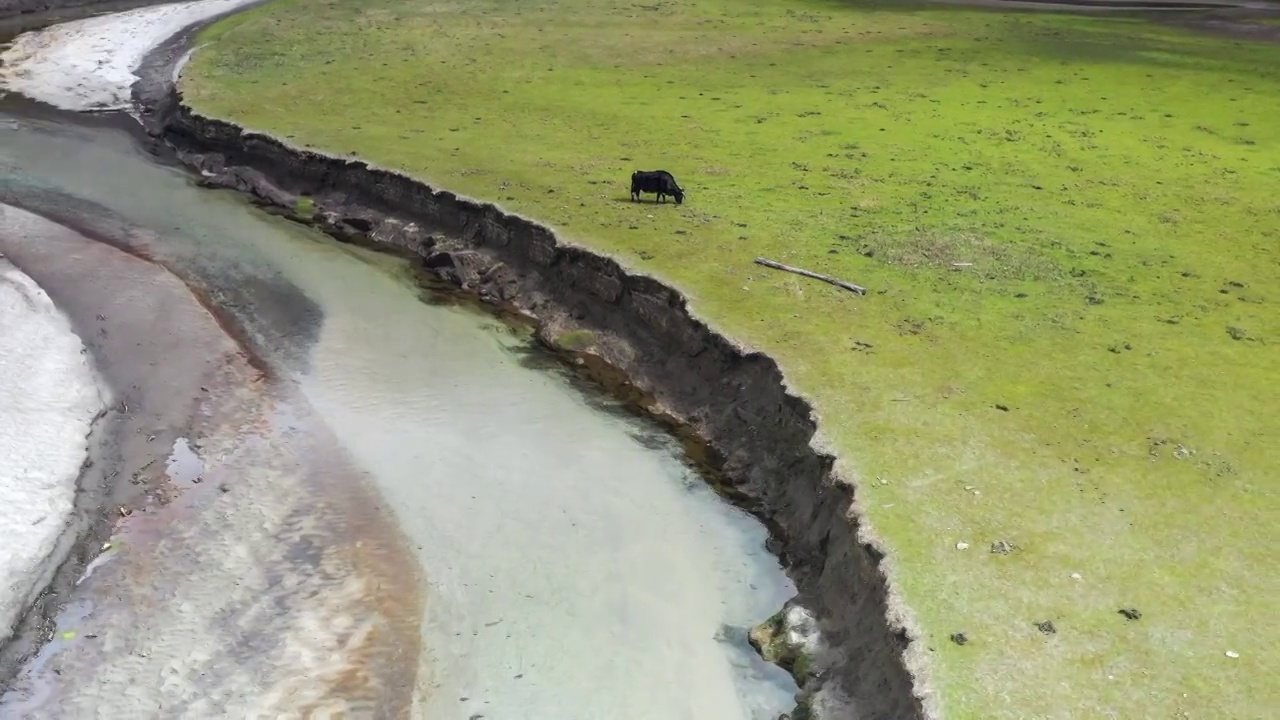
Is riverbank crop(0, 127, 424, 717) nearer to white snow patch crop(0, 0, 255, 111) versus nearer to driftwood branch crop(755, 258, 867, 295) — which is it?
driftwood branch crop(755, 258, 867, 295)

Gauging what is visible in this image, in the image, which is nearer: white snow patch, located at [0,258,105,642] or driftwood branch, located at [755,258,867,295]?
white snow patch, located at [0,258,105,642]

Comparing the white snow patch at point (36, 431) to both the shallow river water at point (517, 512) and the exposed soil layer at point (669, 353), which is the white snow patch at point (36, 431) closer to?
the shallow river water at point (517, 512)

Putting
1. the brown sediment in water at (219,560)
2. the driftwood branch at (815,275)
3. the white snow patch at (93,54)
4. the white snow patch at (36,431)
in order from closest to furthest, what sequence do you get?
the brown sediment in water at (219,560) < the white snow patch at (36,431) < the driftwood branch at (815,275) < the white snow patch at (93,54)

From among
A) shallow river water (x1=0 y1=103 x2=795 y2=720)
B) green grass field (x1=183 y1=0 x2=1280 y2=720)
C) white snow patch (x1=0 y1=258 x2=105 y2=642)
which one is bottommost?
shallow river water (x1=0 y1=103 x2=795 y2=720)

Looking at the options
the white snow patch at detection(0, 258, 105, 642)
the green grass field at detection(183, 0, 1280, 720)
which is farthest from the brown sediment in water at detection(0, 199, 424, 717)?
the green grass field at detection(183, 0, 1280, 720)

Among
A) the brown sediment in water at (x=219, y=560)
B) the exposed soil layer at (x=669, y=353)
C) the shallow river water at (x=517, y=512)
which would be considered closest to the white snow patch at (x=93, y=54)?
the exposed soil layer at (x=669, y=353)

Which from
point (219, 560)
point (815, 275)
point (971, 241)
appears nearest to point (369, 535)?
point (219, 560)
